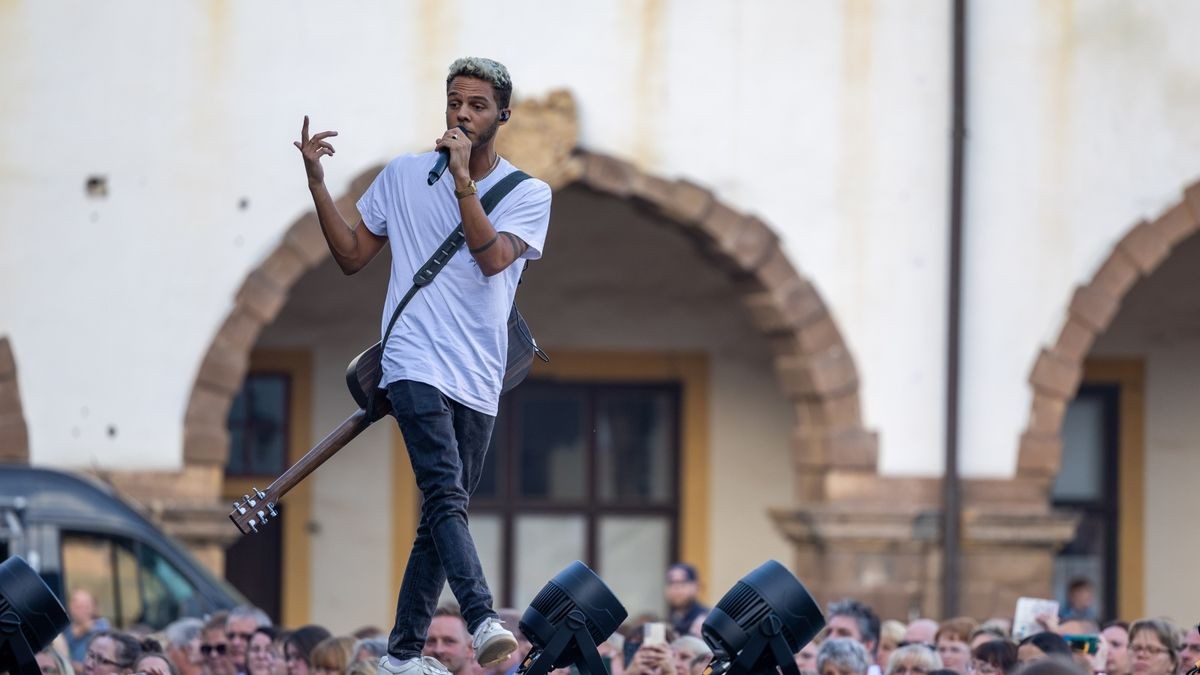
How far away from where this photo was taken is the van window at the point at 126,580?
12141 millimetres

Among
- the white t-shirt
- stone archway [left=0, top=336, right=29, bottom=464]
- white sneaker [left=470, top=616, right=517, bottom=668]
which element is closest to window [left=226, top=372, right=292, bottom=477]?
stone archway [left=0, top=336, right=29, bottom=464]

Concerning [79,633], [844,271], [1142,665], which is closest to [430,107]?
[844,271]

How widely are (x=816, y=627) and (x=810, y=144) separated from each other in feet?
28.1

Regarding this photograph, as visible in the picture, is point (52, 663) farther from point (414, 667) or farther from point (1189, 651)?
point (1189, 651)

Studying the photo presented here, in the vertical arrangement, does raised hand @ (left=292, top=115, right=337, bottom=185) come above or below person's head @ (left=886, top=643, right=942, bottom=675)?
above

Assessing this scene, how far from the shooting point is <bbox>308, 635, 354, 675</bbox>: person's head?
8.73 metres

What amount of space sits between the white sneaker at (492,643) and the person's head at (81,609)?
18.9 feet

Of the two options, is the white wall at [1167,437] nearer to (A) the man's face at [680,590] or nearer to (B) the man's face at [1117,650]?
(A) the man's face at [680,590]

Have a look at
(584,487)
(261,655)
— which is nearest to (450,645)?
(261,655)

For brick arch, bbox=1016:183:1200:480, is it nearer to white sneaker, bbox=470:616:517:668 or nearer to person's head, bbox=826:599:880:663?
person's head, bbox=826:599:880:663

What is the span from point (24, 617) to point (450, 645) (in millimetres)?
2522

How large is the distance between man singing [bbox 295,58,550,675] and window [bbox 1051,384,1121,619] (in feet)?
37.8

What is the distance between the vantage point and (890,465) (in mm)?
14523

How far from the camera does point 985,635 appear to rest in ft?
30.3
